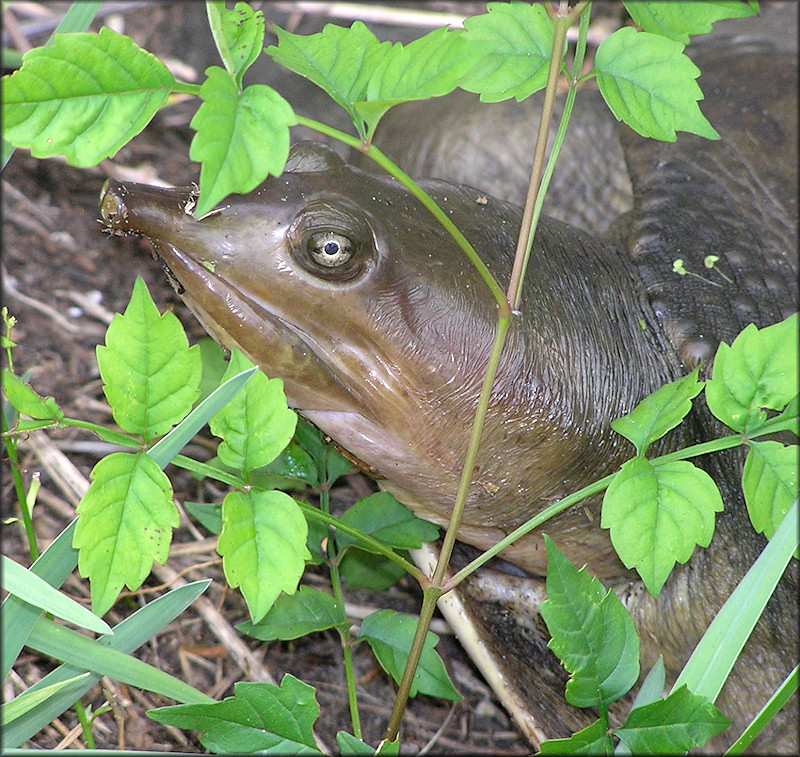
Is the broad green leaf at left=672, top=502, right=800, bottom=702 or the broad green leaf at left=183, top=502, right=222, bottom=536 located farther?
the broad green leaf at left=183, top=502, right=222, bottom=536

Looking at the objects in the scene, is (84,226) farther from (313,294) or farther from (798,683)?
(798,683)

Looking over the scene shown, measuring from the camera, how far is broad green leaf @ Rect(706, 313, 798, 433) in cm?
112

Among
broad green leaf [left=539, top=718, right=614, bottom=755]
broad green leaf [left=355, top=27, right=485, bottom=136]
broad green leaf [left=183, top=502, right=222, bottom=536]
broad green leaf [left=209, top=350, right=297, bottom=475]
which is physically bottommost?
broad green leaf [left=183, top=502, right=222, bottom=536]

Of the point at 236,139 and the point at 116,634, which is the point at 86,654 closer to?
the point at 116,634

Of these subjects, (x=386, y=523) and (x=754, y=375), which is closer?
(x=754, y=375)

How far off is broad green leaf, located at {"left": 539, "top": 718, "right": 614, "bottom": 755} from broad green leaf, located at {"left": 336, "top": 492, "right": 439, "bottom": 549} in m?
0.55

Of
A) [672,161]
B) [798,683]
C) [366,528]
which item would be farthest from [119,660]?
[672,161]

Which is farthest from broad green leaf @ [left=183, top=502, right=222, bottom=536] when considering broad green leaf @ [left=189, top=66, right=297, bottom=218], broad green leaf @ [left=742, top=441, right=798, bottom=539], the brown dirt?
broad green leaf @ [left=742, top=441, right=798, bottom=539]

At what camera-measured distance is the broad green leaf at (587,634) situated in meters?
1.13

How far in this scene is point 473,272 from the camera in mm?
1473

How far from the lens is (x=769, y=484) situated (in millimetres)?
1149

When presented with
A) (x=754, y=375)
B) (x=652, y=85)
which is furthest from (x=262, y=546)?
(x=652, y=85)

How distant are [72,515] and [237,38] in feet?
3.74

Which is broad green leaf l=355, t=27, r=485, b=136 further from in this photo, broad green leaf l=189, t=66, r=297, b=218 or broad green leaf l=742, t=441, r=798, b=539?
broad green leaf l=742, t=441, r=798, b=539
